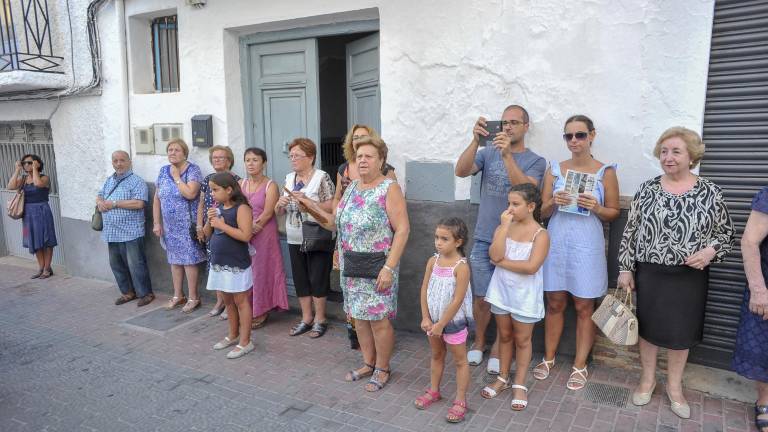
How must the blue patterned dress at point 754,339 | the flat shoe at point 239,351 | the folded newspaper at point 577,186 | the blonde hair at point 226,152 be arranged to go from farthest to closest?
1. the blonde hair at point 226,152
2. the flat shoe at point 239,351
3. the folded newspaper at point 577,186
4. the blue patterned dress at point 754,339

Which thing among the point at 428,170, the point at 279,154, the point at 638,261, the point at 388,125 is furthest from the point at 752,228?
the point at 279,154

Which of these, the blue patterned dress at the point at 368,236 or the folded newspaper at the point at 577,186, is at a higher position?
the folded newspaper at the point at 577,186

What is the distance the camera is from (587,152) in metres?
3.86

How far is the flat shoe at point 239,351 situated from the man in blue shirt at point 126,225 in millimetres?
2132

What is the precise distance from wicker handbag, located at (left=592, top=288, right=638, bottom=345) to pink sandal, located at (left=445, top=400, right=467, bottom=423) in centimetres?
104

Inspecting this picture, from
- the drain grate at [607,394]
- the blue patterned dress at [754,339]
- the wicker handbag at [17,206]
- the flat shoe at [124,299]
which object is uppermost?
the wicker handbag at [17,206]

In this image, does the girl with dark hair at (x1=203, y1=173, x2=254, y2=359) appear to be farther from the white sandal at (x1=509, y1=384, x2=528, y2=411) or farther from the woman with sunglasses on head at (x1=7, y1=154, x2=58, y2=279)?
the woman with sunglasses on head at (x1=7, y1=154, x2=58, y2=279)

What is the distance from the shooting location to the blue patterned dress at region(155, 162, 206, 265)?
5.88 metres

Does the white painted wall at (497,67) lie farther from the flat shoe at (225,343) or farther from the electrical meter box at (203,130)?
the flat shoe at (225,343)

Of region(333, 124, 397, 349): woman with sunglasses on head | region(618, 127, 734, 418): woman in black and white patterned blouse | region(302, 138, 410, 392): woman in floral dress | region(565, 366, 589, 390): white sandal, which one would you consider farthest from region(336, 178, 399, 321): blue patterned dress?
region(618, 127, 734, 418): woman in black and white patterned blouse

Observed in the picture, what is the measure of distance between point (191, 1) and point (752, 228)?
557 cm

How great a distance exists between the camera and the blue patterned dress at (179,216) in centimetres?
588

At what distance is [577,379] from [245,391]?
7.94 feet

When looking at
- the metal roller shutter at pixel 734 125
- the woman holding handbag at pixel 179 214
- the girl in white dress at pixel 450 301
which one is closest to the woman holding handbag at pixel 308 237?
the woman holding handbag at pixel 179 214
